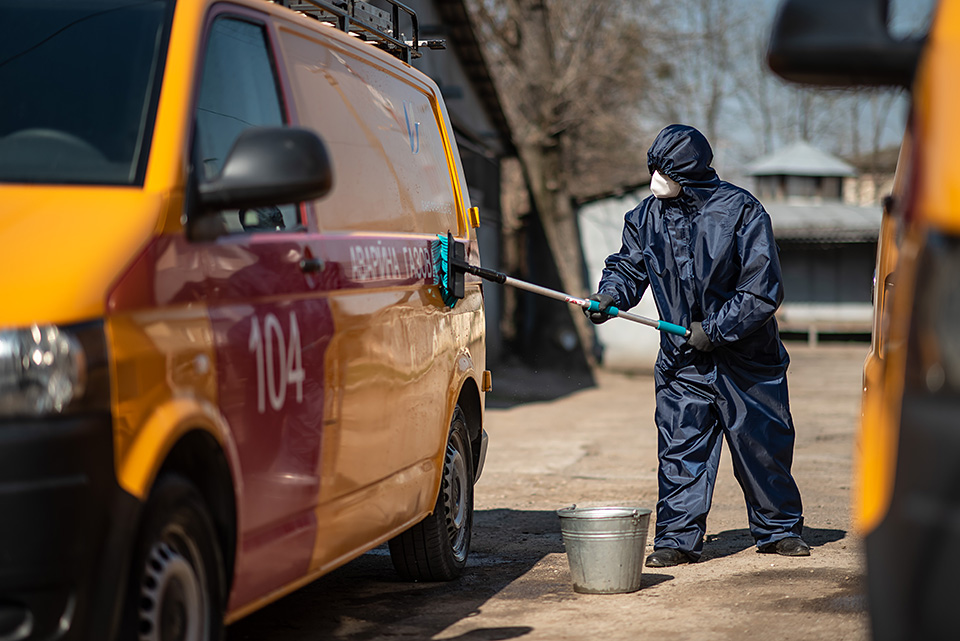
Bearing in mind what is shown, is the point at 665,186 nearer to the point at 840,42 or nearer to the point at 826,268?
the point at 840,42

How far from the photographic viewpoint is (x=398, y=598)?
516 cm

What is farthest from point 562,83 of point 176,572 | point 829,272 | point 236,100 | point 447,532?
point 176,572

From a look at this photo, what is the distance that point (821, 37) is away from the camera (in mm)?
2852

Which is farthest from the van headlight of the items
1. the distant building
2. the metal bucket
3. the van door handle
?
the distant building

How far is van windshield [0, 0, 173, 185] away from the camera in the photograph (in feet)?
10.6

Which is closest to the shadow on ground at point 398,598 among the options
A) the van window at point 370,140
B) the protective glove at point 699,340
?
the protective glove at point 699,340

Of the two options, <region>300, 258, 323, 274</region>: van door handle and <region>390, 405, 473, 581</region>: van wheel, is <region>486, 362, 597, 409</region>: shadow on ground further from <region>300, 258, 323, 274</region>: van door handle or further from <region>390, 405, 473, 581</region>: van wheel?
<region>300, 258, 323, 274</region>: van door handle

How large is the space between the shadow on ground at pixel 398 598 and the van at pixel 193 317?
0.42 m

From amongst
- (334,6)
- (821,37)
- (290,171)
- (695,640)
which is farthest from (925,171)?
(334,6)

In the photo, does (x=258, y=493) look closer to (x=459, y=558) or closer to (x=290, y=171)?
(x=290, y=171)

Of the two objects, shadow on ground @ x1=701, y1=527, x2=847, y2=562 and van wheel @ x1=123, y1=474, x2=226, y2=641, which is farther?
Result: shadow on ground @ x1=701, y1=527, x2=847, y2=562

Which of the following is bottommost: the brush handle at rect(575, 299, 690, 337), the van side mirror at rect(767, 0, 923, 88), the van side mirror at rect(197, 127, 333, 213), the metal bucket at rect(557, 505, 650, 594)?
the metal bucket at rect(557, 505, 650, 594)

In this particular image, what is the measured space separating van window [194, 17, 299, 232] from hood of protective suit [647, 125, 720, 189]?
97.3 inches

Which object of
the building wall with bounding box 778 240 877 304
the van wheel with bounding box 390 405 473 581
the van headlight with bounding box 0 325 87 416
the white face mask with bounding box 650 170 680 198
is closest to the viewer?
the van headlight with bounding box 0 325 87 416
